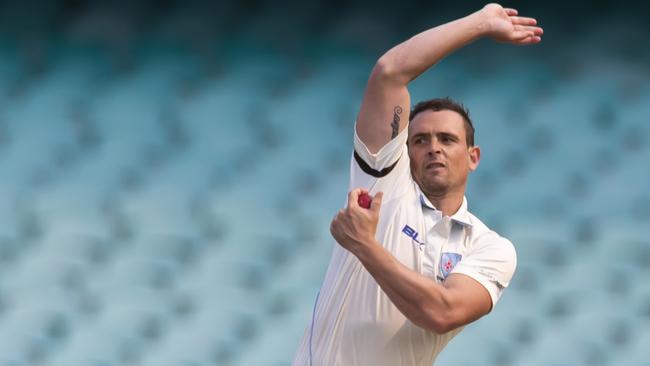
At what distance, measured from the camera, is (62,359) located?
357 centimetres

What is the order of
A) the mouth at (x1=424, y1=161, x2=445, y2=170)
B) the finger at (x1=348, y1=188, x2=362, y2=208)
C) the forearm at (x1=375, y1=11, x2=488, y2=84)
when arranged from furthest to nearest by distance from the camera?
the mouth at (x1=424, y1=161, x2=445, y2=170), the forearm at (x1=375, y1=11, x2=488, y2=84), the finger at (x1=348, y1=188, x2=362, y2=208)

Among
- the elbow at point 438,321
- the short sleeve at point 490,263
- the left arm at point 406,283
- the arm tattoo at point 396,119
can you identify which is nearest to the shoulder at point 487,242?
the short sleeve at point 490,263

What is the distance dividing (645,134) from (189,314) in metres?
1.66

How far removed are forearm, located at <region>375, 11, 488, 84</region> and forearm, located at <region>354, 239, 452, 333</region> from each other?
319 mm

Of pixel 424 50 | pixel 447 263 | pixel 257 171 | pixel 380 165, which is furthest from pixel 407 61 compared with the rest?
pixel 257 171

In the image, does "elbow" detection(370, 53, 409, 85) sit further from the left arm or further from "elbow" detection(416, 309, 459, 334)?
"elbow" detection(416, 309, 459, 334)

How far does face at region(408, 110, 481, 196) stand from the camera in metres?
2.17

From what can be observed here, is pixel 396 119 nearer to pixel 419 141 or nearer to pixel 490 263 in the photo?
pixel 419 141

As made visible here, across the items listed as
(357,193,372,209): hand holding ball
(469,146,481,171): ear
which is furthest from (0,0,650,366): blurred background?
(357,193,372,209): hand holding ball

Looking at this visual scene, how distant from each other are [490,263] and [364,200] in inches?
16.6

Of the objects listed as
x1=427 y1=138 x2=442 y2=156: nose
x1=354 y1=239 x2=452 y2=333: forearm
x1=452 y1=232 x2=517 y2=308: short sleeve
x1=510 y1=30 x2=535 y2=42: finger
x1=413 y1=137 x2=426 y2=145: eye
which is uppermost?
x1=510 y1=30 x2=535 y2=42: finger

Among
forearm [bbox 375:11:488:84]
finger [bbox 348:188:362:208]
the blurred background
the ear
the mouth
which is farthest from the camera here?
the blurred background

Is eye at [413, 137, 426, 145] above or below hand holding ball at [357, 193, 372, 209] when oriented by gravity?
above

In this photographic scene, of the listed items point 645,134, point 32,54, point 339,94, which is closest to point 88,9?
point 32,54
